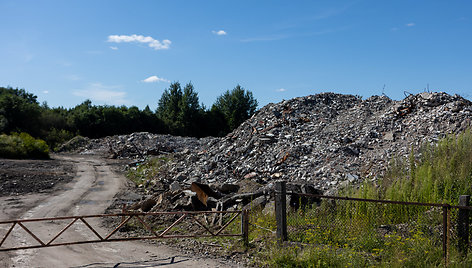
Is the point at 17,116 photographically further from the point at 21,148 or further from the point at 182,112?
Answer: the point at 182,112

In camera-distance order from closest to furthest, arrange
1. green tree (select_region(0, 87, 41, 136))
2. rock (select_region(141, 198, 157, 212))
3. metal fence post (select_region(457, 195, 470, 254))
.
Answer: metal fence post (select_region(457, 195, 470, 254)) < rock (select_region(141, 198, 157, 212)) < green tree (select_region(0, 87, 41, 136))

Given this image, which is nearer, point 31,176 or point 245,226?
point 245,226

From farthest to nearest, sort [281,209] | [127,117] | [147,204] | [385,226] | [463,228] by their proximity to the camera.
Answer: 1. [127,117]
2. [147,204]
3. [385,226]
4. [281,209]
5. [463,228]

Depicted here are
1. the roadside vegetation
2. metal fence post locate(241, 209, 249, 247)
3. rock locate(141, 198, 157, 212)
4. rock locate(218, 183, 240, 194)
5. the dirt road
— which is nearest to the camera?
the roadside vegetation

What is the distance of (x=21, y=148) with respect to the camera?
94.2ft

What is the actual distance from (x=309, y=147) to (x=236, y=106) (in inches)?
1872

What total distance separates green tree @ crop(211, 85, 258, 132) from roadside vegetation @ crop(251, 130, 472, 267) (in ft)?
163

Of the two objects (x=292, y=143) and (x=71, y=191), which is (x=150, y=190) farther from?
(x=292, y=143)

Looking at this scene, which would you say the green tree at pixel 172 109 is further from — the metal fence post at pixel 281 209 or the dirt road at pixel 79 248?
the metal fence post at pixel 281 209

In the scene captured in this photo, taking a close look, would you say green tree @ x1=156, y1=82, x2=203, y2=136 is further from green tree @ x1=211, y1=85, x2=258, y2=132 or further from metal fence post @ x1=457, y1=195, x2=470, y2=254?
metal fence post @ x1=457, y1=195, x2=470, y2=254

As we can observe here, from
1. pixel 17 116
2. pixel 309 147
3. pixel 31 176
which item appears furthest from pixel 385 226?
pixel 17 116

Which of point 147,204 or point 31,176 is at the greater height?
point 31,176

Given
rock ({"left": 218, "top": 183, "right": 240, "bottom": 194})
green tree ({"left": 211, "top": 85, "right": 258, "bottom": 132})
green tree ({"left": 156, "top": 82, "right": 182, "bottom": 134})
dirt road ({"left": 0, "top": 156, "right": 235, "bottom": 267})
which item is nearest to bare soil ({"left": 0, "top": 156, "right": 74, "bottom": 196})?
dirt road ({"left": 0, "top": 156, "right": 235, "bottom": 267})

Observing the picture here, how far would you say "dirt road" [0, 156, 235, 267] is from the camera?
305 inches
